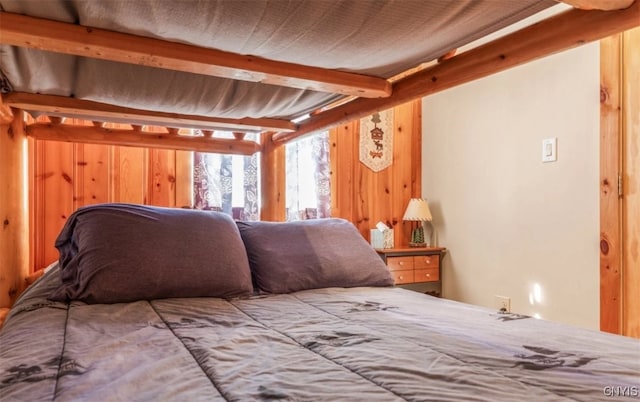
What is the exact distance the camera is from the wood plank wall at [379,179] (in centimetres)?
320

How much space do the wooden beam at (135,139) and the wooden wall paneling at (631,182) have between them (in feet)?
6.15

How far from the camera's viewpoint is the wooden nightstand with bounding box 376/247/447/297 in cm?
293

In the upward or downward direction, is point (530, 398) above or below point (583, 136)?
below

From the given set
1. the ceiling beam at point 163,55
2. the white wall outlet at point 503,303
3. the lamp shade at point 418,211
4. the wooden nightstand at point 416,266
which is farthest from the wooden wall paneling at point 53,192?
the white wall outlet at point 503,303

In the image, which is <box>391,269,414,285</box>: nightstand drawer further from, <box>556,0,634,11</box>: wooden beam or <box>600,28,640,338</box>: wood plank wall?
<box>556,0,634,11</box>: wooden beam

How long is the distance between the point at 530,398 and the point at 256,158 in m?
2.42

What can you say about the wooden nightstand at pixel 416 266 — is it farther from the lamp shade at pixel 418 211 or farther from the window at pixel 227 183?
the window at pixel 227 183

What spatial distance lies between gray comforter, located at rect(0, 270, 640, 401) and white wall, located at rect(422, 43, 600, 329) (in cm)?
125

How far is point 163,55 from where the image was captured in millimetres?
1170

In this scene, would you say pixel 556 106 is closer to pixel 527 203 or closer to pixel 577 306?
pixel 527 203

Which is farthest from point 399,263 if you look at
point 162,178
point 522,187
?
point 162,178

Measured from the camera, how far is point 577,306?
2213 mm

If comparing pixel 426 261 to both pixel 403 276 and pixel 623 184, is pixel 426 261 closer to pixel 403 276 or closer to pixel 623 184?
pixel 403 276

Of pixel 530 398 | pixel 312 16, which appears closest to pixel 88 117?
pixel 312 16
